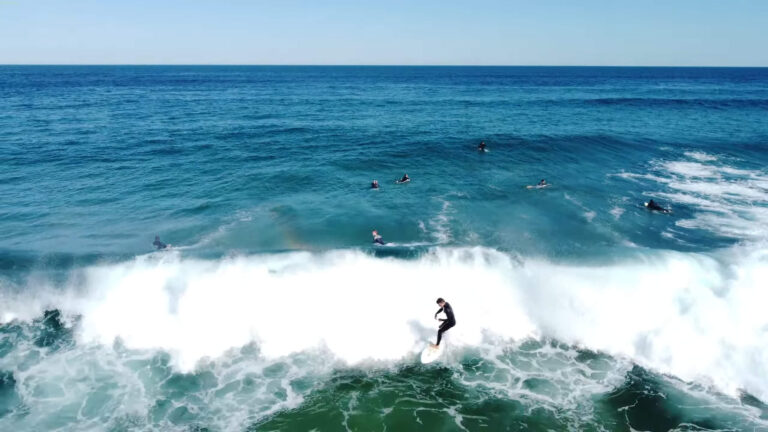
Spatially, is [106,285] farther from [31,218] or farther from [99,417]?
[31,218]

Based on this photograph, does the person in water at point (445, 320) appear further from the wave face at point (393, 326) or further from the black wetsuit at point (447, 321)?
the wave face at point (393, 326)

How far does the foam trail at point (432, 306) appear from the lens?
16.9m

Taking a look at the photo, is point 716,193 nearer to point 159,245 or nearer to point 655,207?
point 655,207

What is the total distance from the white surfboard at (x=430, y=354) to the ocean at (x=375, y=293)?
0.79ft

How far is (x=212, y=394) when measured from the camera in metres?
14.8

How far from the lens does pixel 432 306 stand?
1962cm

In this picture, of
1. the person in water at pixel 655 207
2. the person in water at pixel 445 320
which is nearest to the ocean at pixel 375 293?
the person in water at pixel 655 207

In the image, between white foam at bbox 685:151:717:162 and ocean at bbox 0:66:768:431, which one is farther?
white foam at bbox 685:151:717:162

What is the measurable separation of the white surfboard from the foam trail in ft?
2.13

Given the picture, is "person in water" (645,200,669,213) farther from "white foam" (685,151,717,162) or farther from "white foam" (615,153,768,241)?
"white foam" (685,151,717,162)

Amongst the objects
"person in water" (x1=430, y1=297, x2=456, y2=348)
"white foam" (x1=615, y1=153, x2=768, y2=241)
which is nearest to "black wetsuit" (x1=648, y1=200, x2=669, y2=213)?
"white foam" (x1=615, y1=153, x2=768, y2=241)

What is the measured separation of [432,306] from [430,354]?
3.34m

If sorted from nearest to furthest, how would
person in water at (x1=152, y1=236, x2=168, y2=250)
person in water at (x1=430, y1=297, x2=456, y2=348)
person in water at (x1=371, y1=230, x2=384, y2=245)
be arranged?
person in water at (x1=430, y1=297, x2=456, y2=348), person in water at (x1=152, y1=236, x2=168, y2=250), person in water at (x1=371, y1=230, x2=384, y2=245)

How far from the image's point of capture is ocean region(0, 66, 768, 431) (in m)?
14.3
